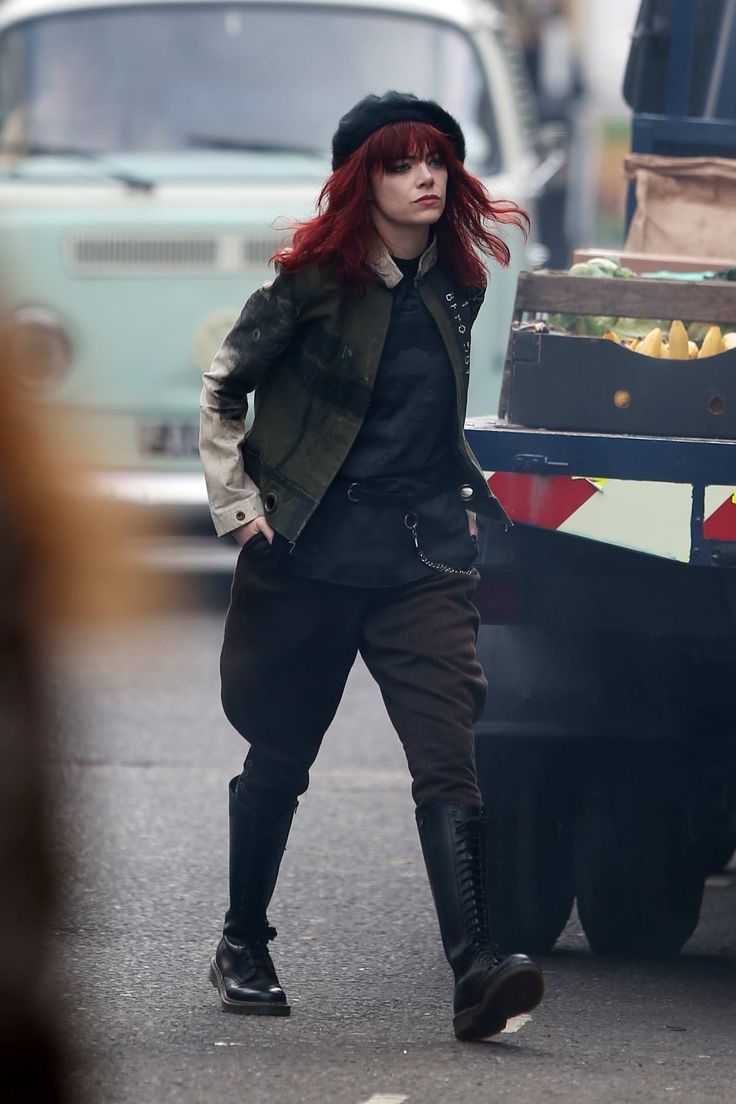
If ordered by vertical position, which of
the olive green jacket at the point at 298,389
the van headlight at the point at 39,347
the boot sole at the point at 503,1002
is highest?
the olive green jacket at the point at 298,389

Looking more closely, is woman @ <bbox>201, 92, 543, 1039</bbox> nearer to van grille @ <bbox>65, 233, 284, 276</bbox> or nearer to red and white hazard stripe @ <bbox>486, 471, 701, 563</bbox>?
red and white hazard stripe @ <bbox>486, 471, 701, 563</bbox>

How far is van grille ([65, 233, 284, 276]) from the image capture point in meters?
9.66

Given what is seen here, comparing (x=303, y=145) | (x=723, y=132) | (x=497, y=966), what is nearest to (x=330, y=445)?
(x=497, y=966)

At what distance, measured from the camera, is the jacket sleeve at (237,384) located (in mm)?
4254

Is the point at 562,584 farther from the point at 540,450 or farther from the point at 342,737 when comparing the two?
the point at 342,737

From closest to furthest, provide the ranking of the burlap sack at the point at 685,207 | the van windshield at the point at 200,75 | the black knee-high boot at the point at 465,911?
the black knee-high boot at the point at 465,911 → the burlap sack at the point at 685,207 → the van windshield at the point at 200,75

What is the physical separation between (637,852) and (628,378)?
1088 mm

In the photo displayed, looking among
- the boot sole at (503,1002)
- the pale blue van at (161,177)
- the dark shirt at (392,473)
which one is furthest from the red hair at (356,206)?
the pale blue van at (161,177)

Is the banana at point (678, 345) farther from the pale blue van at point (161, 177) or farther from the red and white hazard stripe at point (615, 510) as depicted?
the pale blue van at point (161, 177)

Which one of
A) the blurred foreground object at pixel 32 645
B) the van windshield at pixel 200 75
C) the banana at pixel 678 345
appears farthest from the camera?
the van windshield at pixel 200 75

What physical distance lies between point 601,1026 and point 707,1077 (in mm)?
384

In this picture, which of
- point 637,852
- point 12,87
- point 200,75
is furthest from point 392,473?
point 12,87

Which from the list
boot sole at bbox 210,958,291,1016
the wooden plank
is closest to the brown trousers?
boot sole at bbox 210,958,291,1016

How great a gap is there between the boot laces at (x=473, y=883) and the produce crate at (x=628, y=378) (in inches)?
31.1
